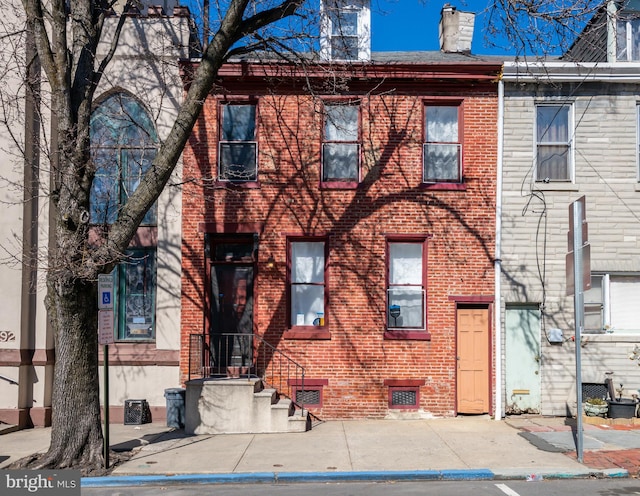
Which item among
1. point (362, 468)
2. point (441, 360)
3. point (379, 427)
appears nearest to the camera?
point (362, 468)

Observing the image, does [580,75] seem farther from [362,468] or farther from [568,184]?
[362,468]

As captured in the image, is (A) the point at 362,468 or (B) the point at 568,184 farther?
(B) the point at 568,184

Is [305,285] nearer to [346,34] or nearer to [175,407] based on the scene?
[175,407]

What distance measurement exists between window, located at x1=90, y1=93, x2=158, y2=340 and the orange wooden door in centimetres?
653

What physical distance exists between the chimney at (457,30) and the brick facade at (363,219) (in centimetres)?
204

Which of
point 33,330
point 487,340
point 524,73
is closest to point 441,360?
point 487,340

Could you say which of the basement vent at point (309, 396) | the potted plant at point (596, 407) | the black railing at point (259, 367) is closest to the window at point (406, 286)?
the basement vent at point (309, 396)

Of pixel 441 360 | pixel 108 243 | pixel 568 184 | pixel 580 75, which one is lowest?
pixel 441 360

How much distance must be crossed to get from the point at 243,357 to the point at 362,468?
4.55 meters

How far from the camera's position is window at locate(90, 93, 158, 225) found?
43.4ft

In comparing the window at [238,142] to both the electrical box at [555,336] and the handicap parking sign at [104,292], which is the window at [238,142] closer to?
the handicap parking sign at [104,292]

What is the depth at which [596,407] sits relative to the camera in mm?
12305

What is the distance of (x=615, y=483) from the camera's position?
864cm

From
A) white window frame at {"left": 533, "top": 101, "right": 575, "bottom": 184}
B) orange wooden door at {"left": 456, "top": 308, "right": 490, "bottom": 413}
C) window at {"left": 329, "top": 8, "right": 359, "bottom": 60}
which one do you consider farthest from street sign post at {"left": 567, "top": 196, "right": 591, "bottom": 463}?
window at {"left": 329, "top": 8, "right": 359, "bottom": 60}
